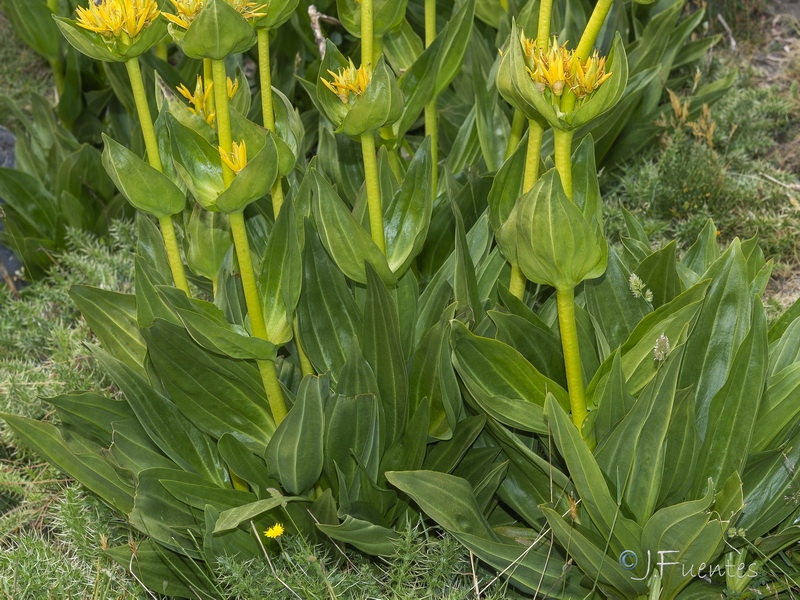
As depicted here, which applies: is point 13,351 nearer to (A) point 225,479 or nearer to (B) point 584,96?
(A) point 225,479

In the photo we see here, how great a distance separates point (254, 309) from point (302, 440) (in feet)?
1.17

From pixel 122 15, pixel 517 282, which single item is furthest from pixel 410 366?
pixel 122 15

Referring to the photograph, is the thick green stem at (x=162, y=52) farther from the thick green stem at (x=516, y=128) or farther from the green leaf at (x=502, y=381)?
the green leaf at (x=502, y=381)

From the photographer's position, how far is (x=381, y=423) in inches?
94.4

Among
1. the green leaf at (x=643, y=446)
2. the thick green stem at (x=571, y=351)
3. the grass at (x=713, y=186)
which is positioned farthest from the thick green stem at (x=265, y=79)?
the grass at (x=713, y=186)

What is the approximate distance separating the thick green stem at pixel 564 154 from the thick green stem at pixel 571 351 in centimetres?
25

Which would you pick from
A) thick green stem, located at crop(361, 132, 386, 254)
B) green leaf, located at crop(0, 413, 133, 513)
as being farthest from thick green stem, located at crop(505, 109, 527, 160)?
green leaf, located at crop(0, 413, 133, 513)

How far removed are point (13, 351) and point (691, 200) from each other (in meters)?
3.05

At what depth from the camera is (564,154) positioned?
2.04 metres

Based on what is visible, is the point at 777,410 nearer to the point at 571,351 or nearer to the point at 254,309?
the point at 571,351

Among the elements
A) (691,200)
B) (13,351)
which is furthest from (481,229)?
(13,351)

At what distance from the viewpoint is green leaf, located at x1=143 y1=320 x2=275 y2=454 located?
2277mm

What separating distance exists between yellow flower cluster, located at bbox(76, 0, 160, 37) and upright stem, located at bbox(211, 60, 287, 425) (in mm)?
204

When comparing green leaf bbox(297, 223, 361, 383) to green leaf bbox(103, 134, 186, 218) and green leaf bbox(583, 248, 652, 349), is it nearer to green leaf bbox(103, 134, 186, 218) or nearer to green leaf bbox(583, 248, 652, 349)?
green leaf bbox(103, 134, 186, 218)
